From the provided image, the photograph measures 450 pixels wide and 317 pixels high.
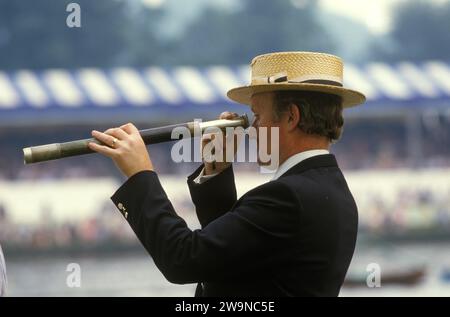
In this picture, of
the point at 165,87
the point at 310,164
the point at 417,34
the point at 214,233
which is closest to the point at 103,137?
the point at 214,233

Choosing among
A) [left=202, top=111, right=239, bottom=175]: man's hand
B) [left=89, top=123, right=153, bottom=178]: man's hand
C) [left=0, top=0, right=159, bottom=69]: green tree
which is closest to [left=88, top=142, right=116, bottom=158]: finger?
[left=89, top=123, right=153, bottom=178]: man's hand

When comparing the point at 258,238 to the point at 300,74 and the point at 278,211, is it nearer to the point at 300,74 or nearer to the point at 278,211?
the point at 278,211

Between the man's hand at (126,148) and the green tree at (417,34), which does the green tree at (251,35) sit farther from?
the man's hand at (126,148)

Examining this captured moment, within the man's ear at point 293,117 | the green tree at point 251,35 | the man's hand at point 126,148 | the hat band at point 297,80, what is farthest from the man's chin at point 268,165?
the green tree at point 251,35

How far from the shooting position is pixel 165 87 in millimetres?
25156

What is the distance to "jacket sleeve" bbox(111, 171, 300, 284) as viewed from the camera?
7.66ft

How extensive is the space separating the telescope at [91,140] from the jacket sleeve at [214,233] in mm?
102

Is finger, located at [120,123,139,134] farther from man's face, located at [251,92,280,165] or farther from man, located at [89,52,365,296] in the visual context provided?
man's face, located at [251,92,280,165]

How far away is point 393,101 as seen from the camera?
24156 mm

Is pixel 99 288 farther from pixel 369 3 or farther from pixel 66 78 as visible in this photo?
pixel 369 3

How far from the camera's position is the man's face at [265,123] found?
8.42 ft

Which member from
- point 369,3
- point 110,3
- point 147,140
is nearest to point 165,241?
point 147,140

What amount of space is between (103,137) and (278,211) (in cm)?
49

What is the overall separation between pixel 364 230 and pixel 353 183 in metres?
1.15
